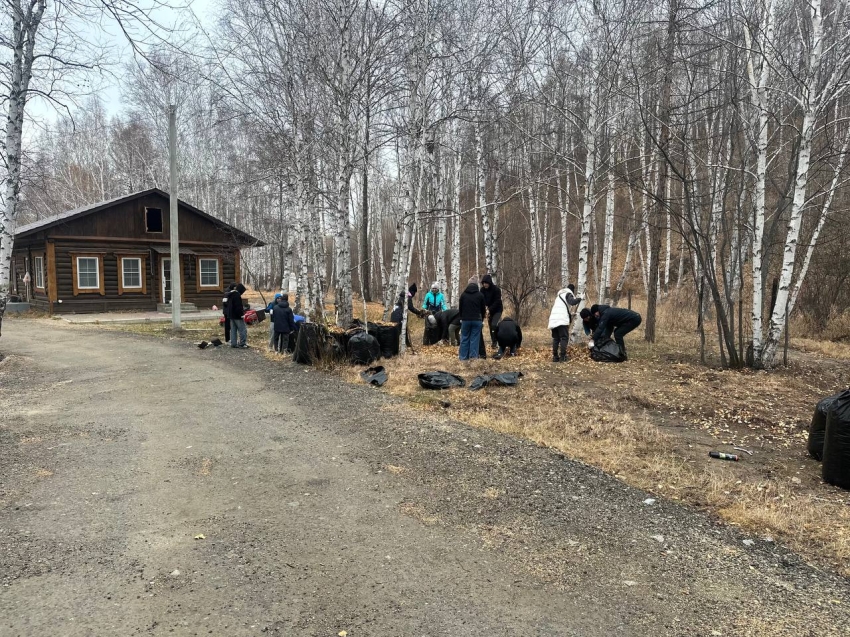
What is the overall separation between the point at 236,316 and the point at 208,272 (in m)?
14.5

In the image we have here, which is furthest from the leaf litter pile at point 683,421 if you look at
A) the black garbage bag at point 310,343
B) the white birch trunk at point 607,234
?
the white birch trunk at point 607,234

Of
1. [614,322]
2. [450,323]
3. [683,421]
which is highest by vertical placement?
[614,322]

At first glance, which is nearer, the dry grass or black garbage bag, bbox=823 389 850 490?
the dry grass

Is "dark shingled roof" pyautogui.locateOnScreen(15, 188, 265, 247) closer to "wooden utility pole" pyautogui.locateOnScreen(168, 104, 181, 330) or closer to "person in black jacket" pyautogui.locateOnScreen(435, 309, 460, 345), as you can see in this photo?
Answer: "wooden utility pole" pyautogui.locateOnScreen(168, 104, 181, 330)

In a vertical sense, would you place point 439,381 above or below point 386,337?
below

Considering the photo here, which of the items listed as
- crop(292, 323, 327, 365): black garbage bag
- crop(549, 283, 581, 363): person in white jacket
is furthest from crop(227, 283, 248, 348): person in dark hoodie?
crop(549, 283, 581, 363): person in white jacket

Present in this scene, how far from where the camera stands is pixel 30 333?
16094 mm

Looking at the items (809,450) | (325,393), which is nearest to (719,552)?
(809,450)

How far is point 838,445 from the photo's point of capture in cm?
473

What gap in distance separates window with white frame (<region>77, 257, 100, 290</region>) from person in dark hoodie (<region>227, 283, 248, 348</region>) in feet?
45.1

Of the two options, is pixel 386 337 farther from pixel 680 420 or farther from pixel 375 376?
pixel 680 420

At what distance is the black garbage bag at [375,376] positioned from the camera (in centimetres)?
885

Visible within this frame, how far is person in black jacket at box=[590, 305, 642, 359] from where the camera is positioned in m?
10.9

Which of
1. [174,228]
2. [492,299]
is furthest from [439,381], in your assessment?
[174,228]
